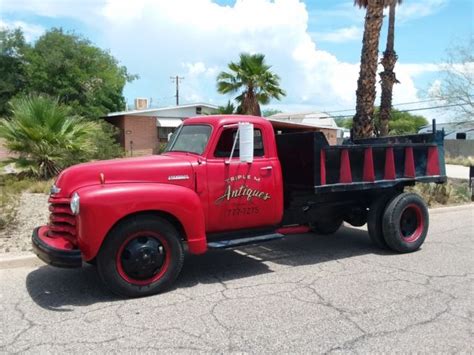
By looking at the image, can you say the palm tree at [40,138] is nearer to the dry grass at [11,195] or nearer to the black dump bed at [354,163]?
the dry grass at [11,195]

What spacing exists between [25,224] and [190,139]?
388cm

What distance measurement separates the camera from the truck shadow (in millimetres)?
5375

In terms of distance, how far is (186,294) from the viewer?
545 centimetres

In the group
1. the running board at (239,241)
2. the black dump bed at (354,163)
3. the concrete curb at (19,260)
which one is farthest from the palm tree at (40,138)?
the running board at (239,241)

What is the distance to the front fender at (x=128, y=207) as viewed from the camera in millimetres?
4980

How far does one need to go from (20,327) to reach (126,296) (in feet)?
3.55

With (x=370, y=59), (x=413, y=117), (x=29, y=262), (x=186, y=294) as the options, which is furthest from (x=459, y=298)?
(x=413, y=117)

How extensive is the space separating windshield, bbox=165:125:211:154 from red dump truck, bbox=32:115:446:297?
0.02 m

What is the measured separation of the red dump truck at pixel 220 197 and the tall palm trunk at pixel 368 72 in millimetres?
4864

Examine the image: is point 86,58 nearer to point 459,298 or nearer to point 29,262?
point 29,262

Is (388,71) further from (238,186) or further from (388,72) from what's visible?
(238,186)

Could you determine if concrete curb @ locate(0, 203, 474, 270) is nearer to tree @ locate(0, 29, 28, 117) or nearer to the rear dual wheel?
the rear dual wheel

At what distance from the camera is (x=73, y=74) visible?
1389 inches

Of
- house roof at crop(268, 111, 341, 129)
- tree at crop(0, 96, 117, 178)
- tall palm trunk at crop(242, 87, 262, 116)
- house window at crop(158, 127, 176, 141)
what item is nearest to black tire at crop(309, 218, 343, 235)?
tree at crop(0, 96, 117, 178)
